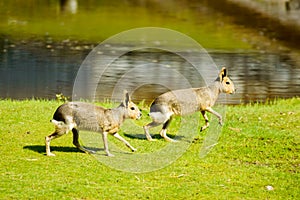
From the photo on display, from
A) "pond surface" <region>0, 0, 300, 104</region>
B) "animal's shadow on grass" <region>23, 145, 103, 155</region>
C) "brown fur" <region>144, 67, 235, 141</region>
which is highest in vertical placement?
"brown fur" <region>144, 67, 235, 141</region>

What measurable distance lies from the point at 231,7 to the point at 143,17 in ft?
19.7

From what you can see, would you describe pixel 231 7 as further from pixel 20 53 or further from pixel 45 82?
pixel 45 82

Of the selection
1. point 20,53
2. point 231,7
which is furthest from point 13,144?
point 231,7

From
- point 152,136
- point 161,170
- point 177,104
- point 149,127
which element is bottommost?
point 152,136

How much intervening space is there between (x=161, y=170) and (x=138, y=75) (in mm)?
10205

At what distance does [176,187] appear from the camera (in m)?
8.27

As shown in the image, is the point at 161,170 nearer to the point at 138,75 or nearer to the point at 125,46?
the point at 138,75

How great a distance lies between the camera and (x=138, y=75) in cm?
1900

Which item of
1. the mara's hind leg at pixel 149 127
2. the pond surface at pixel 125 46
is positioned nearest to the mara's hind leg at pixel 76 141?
the mara's hind leg at pixel 149 127

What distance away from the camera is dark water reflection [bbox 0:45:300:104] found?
679 inches

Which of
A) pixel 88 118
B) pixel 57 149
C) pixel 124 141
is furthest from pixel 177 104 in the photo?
pixel 57 149

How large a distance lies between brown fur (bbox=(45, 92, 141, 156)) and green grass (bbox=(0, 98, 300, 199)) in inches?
14.5

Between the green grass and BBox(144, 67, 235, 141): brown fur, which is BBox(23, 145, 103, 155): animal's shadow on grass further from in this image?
BBox(144, 67, 235, 141): brown fur

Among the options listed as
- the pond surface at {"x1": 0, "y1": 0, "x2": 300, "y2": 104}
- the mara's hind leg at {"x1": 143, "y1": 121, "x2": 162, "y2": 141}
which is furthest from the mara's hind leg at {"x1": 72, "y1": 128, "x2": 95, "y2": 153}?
the pond surface at {"x1": 0, "y1": 0, "x2": 300, "y2": 104}
